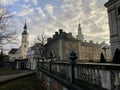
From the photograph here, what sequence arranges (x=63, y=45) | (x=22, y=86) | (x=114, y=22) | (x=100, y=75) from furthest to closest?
(x=63, y=45), (x=114, y=22), (x=22, y=86), (x=100, y=75)

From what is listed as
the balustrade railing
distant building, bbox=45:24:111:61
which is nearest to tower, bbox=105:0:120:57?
the balustrade railing

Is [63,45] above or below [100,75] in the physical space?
above

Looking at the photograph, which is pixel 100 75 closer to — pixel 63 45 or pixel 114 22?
pixel 114 22

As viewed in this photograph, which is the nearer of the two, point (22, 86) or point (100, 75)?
point (100, 75)

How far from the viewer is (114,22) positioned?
2678 cm

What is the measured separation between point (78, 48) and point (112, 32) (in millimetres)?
41121

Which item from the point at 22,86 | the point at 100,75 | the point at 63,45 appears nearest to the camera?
the point at 100,75

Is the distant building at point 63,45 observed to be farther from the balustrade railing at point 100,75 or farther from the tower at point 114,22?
the balustrade railing at point 100,75

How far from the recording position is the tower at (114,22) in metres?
25.8

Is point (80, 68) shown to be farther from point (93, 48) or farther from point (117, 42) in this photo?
point (93, 48)

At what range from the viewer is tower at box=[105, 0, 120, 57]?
25.8m

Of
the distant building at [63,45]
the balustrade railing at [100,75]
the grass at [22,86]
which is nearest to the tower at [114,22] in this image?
the grass at [22,86]

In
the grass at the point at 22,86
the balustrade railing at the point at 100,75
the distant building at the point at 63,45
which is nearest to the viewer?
the balustrade railing at the point at 100,75

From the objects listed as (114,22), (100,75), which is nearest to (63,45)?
(114,22)
